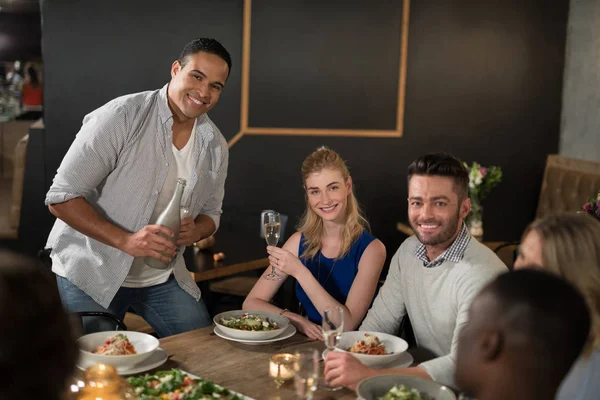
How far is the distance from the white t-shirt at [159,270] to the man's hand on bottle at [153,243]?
0.91ft

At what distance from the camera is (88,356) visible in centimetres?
208

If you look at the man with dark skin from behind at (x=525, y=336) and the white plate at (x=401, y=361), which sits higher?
the man with dark skin from behind at (x=525, y=336)

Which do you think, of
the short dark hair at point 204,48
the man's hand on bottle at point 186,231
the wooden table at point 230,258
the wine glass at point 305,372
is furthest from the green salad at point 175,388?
the wooden table at point 230,258

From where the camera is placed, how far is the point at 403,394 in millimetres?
1909

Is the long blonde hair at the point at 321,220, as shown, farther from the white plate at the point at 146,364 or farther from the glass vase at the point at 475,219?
the glass vase at the point at 475,219

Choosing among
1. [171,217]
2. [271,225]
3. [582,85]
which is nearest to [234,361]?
[271,225]

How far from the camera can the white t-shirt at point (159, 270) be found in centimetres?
299

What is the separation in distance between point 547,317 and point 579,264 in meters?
0.53

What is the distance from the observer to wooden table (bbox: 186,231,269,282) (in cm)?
373

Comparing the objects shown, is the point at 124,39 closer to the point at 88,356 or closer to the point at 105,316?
the point at 105,316

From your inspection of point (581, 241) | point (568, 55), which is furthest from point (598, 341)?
point (568, 55)

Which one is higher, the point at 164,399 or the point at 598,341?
the point at 598,341

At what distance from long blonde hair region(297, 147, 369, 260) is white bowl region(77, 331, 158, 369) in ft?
3.11

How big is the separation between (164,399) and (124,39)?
3.47m
